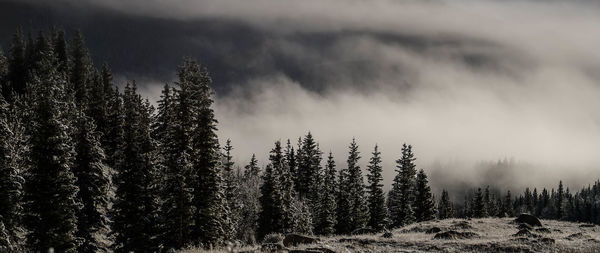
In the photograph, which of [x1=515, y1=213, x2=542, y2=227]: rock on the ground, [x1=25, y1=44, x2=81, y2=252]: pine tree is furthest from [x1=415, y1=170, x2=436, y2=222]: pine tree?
[x1=25, y1=44, x2=81, y2=252]: pine tree

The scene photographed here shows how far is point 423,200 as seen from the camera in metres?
71.6

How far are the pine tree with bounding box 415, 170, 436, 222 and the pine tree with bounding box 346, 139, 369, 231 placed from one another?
8005 millimetres

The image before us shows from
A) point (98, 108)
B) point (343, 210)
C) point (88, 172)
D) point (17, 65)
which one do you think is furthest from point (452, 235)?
point (17, 65)

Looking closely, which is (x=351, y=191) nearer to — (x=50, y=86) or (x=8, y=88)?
(x=50, y=86)

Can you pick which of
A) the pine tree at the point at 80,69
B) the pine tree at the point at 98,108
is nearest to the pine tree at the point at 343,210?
the pine tree at the point at 98,108

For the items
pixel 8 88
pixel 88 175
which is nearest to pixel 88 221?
pixel 88 175

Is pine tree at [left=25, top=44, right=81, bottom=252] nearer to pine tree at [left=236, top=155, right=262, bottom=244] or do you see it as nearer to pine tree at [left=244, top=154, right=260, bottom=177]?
pine tree at [left=236, top=155, right=262, bottom=244]

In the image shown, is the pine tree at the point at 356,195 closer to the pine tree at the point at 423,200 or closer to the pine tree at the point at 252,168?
the pine tree at the point at 423,200

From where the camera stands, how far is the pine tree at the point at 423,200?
2788 inches

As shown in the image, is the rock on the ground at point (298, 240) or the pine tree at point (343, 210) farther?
the pine tree at point (343, 210)

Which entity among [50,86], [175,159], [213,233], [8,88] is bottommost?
[213,233]

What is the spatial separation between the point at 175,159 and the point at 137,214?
18.2 ft

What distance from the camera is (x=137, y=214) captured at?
121ft

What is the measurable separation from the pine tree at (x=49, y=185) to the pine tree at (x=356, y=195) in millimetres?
44801
